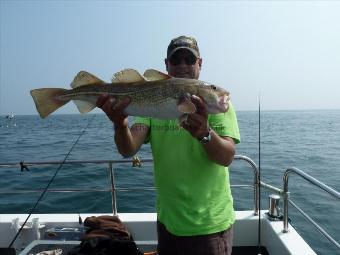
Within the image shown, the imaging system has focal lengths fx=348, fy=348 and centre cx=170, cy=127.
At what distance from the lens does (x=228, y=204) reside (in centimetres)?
292

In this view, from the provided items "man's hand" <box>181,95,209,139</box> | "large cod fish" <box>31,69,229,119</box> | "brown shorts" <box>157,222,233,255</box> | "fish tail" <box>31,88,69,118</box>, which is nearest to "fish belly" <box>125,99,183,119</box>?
"large cod fish" <box>31,69,229,119</box>

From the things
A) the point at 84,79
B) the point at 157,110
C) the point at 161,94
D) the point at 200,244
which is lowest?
the point at 200,244

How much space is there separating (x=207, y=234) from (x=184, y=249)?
0.23 m

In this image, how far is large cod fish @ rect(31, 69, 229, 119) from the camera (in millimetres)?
2734

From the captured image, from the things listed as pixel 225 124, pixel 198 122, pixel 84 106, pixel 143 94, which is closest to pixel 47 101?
pixel 84 106

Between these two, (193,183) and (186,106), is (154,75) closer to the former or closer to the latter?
(186,106)

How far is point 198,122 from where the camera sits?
2.61 m

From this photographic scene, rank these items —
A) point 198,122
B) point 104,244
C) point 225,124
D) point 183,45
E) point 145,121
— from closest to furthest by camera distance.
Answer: point 198,122 < point 225,124 < point 183,45 < point 145,121 < point 104,244

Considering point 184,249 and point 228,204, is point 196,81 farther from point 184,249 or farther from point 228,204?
point 184,249

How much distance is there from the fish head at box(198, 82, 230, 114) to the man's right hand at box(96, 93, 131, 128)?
0.62 metres

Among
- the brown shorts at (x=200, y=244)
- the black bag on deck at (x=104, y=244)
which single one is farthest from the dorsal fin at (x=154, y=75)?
the black bag on deck at (x=104, y=244)

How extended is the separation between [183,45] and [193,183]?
3.90ft

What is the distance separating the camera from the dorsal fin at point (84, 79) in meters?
3.03

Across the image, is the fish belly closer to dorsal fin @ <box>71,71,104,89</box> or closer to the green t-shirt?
the green t-shirt
